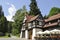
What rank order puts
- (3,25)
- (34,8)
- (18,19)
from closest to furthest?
(18,19), (34,8), (3,25)

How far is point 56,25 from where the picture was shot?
40.0m

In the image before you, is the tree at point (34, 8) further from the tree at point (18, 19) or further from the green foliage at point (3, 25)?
the green foliage at point (3, 25)

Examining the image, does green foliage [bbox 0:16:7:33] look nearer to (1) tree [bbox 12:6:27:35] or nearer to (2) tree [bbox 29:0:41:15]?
(1) tree [bbox 12:6:27:35]

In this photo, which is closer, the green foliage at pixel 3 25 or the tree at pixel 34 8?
the tree at pixel 34 8

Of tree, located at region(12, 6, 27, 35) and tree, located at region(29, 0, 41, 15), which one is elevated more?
tree, located at region(29, 0, 41, 15)

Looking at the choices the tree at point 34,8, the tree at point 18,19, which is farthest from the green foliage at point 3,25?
the tree at point 34,8

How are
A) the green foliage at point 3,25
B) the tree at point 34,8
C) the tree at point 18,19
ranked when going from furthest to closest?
the green foliage at point 3,25, the tree at point 34,8, the tree at point 18,19

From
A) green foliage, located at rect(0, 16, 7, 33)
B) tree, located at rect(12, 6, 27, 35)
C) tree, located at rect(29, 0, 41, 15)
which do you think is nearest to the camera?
tree, located at rect(12, 6, 27, 35)

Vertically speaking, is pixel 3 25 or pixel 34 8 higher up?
pixel 34 8

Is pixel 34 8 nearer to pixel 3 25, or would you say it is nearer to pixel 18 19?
pixel 18 19

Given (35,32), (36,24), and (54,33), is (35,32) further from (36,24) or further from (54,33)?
(54,33)

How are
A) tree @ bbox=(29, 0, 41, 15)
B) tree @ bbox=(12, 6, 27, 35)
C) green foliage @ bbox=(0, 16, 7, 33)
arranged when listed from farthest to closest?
green foliage @ bbox=(0, 16, 7, 33) → tree @ bbox=(29, 0, 41, 15) → tree @ bbox=(12, 6, 27, 35)

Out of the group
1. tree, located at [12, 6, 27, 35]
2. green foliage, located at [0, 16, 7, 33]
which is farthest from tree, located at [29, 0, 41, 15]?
green foliage, located at [0, 16, 7, 33]

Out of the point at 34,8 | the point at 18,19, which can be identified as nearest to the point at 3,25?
the point at 18,19
